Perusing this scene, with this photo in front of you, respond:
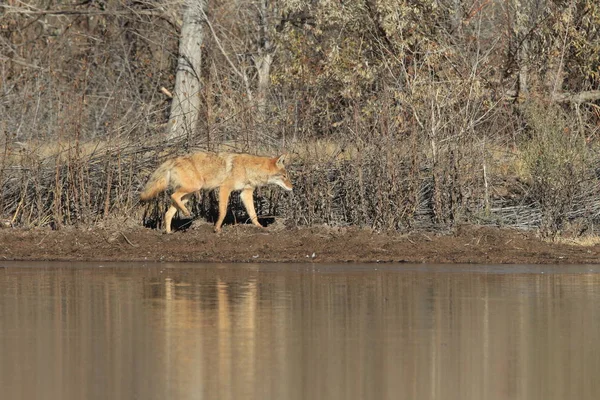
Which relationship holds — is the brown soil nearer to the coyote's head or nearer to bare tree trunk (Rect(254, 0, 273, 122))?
the coyote's head

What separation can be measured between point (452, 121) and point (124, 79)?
1312cm

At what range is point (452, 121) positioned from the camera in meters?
17.8

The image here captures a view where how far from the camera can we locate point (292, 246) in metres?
16.1

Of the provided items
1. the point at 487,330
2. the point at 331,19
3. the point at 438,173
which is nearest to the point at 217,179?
the point at 438,173

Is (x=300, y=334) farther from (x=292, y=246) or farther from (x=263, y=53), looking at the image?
(x=263, y=53)

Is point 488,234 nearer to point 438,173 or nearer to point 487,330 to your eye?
point 438,173

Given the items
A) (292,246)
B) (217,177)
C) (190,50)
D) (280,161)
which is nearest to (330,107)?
(190,50)

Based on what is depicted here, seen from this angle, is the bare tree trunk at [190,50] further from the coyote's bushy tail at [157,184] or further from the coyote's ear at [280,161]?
the coyote's bushy tail at [157,184]

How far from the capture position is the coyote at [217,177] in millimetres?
16953

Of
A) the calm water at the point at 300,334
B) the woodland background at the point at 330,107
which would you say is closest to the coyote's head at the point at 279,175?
the woodland background at the point at 330,107

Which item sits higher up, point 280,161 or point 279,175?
point 280,161

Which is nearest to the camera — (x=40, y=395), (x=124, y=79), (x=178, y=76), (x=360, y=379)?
(x=40, y=395)

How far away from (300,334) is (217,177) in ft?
25.6

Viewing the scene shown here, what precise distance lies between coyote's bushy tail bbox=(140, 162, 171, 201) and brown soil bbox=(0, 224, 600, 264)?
0.55 metres
